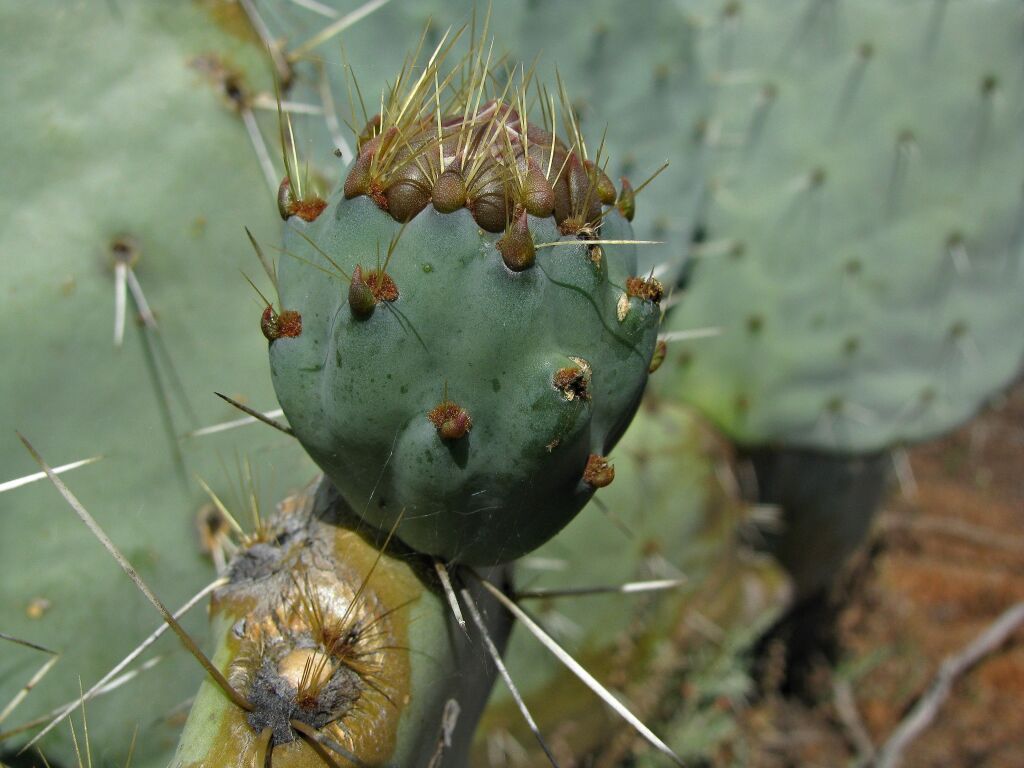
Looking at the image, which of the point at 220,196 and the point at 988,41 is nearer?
the point at 220,196

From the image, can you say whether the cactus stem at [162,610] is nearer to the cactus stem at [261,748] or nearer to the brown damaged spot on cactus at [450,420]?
the cactus stem at [261,748]

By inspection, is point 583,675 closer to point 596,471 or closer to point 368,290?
point 596,471

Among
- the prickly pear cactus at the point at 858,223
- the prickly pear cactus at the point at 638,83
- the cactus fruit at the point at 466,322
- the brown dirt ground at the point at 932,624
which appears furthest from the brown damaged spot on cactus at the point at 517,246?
the brown dirt ground at the point at 932,624

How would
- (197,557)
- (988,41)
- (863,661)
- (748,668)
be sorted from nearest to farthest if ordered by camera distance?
(197,557) < (988,41) < (748,668) < (863,661)

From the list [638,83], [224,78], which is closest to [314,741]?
[224,78]

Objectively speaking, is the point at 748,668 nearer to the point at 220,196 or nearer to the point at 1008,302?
the point at 1008,302

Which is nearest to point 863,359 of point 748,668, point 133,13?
point 748,668
